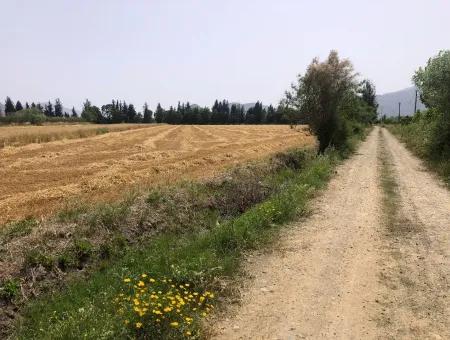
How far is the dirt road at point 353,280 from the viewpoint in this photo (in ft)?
18.0

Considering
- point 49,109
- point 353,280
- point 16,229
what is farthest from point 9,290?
point 49,109

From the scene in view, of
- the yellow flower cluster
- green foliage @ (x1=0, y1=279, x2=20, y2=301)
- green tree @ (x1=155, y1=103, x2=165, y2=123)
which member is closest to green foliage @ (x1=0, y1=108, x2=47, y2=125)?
green tree @ (x1=155, y1=103, x2=165, y2=123)

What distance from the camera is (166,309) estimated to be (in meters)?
5.14

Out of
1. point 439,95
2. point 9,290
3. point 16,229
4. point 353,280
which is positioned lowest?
point 9,290

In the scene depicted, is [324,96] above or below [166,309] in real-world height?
above

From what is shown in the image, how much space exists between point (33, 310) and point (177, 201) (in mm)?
5989

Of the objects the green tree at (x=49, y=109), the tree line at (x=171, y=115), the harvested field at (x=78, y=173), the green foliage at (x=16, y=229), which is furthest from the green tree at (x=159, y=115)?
the green foliage at (x=16, y=229)

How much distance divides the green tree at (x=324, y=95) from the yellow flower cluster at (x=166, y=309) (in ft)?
67.1

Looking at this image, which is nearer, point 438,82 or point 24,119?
point 438,82

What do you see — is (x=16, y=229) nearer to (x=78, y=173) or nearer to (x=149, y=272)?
(x=149, y=272)

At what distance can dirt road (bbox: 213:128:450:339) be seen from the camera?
5.48 meters

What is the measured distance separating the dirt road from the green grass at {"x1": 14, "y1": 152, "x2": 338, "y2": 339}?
1.73ft

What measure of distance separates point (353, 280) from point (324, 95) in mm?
19627

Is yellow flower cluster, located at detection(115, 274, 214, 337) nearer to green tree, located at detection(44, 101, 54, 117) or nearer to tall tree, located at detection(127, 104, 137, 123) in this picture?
tall tree, located at detection(127, 104, 137, 123)
